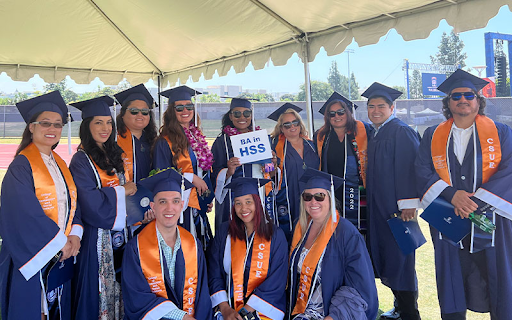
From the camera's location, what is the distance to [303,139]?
394 centimetres

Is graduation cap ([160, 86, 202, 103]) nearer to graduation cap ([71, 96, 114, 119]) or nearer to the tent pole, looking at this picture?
graduation cap ([71, 96, 114, 119])

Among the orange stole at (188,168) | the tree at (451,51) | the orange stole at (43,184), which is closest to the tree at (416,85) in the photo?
the tree at (451,51)

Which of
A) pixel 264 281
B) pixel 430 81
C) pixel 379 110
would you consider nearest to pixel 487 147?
pixel 379 110

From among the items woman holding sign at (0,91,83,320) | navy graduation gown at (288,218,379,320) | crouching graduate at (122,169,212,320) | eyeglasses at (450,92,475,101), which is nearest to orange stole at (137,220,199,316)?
crouching graduate at (122,169,212,320)

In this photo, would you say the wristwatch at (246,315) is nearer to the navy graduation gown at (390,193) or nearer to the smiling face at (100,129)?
the navy graduation gown at (390,193)

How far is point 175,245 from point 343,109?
2.07 metres

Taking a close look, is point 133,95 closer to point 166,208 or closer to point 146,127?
point 146,127

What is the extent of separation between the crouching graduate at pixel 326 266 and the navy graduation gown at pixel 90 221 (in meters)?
1.44

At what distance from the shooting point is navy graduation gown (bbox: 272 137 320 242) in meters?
3.79

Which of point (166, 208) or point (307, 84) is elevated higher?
point (307, 84)

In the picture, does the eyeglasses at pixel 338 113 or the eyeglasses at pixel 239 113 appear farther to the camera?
the eyeglasses at pixel 239 113

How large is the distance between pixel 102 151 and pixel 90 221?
0.57 metres

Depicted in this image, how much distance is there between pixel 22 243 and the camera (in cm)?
239

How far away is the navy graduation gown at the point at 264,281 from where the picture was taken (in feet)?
8.80
